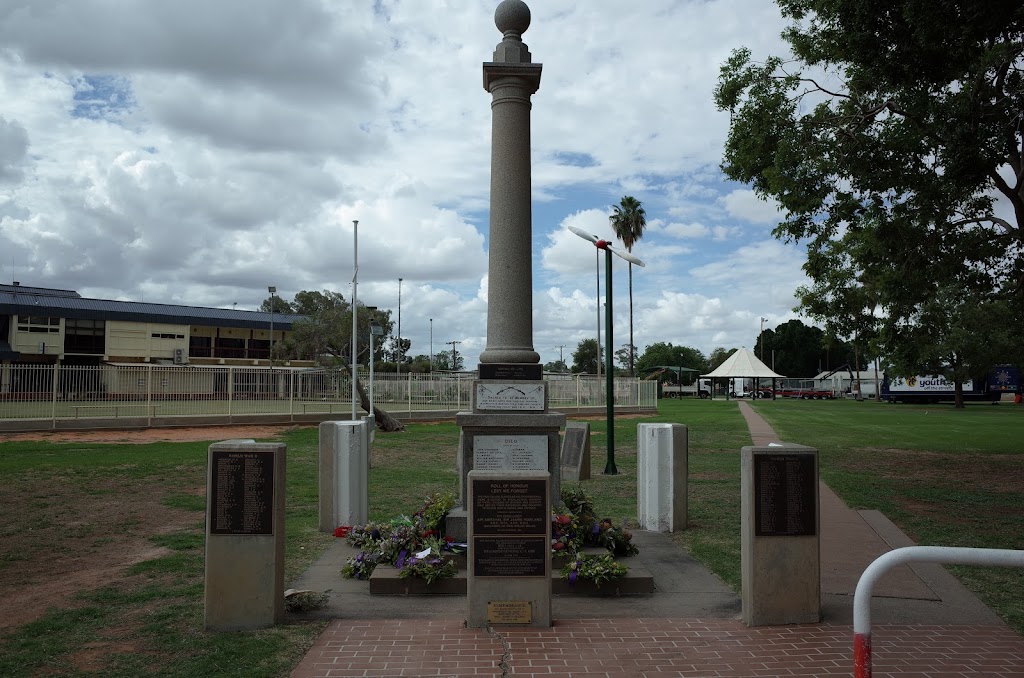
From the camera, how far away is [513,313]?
9.05 metres

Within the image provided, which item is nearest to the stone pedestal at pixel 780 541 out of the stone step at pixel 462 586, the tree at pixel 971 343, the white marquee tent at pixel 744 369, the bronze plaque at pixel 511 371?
the stone step at pixel 462 586

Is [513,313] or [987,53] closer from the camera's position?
[513,313]

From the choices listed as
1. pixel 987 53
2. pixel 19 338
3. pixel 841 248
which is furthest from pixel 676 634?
pixel 19 338

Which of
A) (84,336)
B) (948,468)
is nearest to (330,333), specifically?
(84,336)

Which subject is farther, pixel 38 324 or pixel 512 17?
pixel 38 324

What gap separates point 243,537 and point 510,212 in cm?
475

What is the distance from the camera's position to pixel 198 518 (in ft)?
35.8

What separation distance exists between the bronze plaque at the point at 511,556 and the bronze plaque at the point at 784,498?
1614mm

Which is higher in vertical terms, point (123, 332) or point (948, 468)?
point (123, 332)

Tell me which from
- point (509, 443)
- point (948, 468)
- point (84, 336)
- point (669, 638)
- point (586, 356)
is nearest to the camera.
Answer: point (669, 638)

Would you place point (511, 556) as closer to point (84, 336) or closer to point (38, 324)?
point (38, 324)

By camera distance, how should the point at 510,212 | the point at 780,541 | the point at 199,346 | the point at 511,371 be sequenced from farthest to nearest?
the point at 199,346 → the point at 510,212 → the point at 511,371 → the point at 780,541

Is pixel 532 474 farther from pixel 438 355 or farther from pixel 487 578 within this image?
pixel 438 355

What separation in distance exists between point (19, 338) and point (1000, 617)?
195 feet
